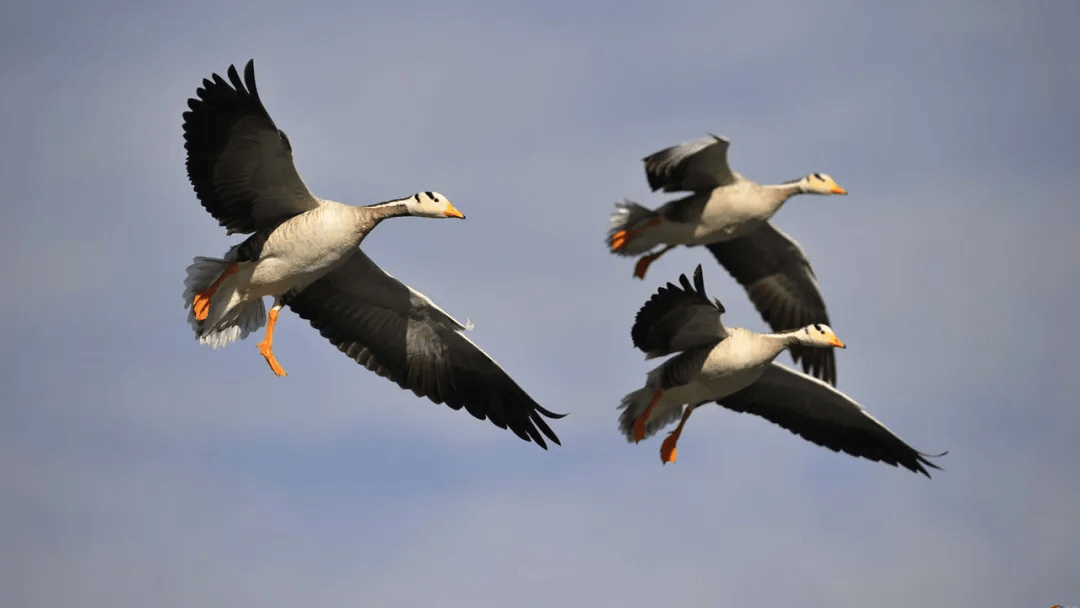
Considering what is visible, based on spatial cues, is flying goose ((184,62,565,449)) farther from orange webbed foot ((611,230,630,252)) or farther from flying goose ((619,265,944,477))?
orange webbed foot ((611,230,630,252))

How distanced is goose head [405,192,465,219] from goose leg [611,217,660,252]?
7.95ft

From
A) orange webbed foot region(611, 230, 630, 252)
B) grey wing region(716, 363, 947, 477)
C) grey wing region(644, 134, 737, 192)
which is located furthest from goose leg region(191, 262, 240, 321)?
grey wing region(716, 363, 947, 477)

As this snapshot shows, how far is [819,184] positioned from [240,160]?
804 cm

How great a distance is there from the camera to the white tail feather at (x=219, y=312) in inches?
846

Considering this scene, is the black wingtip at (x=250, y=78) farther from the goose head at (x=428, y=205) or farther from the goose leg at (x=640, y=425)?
the goose leg at (x=640, y=425)

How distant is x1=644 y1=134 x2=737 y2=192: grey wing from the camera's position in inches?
844

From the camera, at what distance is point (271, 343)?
71.9 ft

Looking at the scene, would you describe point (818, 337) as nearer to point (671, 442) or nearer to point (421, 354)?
point (671, 442)

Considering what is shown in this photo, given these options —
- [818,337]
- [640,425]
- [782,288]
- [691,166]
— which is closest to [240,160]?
[691,166]

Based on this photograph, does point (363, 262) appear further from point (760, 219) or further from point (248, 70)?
point (760, 219)

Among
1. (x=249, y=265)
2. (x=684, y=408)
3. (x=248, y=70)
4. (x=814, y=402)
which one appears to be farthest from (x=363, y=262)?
(x=814, y=402)

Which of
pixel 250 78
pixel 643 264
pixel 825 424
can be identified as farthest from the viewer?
pixel 825 424

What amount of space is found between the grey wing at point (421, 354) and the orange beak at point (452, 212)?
1.61 metres

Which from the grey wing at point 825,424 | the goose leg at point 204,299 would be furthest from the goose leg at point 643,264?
the goose leg at point 204,299
